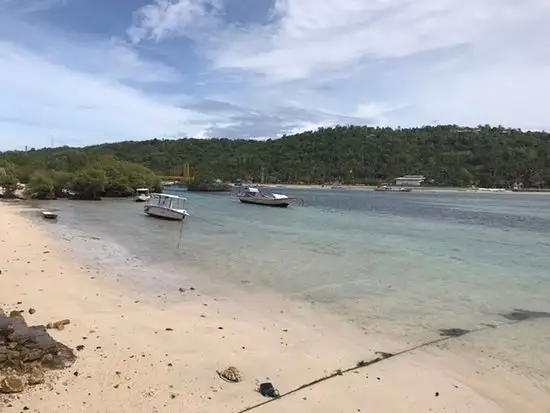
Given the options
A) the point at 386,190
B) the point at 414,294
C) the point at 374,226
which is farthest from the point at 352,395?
the point at 386,190

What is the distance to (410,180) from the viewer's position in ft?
622

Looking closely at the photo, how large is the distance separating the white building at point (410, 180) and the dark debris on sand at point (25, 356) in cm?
18553

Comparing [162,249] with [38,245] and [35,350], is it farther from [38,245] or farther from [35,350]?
[35,350]

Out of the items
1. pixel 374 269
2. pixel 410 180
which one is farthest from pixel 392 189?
pixel 374 269

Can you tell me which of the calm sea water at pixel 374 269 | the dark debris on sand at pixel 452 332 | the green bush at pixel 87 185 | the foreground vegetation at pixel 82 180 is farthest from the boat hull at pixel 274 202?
the dark debris on sand at pixel 452 332

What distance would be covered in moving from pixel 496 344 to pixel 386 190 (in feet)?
555

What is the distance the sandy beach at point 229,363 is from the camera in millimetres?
7555

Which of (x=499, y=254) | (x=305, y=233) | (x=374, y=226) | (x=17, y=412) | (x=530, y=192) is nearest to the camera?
(x=17, y=412)

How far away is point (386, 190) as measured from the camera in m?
177

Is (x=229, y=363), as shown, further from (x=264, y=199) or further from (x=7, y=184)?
(x=7, y=184)

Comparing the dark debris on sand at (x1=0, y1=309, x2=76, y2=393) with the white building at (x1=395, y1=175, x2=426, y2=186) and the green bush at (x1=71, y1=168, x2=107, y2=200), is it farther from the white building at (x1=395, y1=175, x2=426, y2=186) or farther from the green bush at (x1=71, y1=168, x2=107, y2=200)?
the white building at (x1=395, y1=175, x2=426, y2=186)

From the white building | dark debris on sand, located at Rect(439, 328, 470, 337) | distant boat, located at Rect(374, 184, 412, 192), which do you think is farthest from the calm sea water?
the white building

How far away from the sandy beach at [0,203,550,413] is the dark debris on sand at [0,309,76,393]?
0.69 feet

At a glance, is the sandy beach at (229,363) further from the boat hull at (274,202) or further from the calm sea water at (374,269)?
the boat hull at (274,202)
